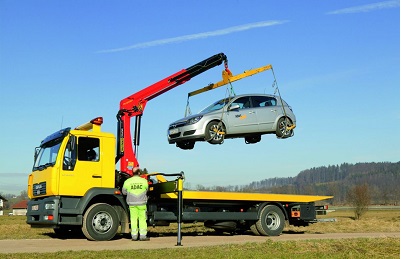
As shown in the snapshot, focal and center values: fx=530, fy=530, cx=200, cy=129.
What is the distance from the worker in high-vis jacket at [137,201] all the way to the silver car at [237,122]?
8.47ft

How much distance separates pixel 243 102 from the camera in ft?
53.8

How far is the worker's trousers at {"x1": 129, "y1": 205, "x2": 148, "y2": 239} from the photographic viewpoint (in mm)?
13219

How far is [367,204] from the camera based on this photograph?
42.2 metres

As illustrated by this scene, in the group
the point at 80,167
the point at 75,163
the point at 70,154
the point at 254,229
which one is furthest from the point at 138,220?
the point at 254,229

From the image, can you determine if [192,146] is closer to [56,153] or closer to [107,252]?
[56,153]

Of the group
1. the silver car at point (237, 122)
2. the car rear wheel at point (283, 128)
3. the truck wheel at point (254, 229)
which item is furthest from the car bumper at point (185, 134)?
the truck wheel at point (254, 229)

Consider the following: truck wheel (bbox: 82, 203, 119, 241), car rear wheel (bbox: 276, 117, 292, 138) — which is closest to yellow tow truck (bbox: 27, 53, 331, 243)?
truck wheel (bbox: 82, 203, 119, 241)

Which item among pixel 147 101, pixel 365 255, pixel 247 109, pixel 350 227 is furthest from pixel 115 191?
pixel 350 227

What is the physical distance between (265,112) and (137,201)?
17.4ft

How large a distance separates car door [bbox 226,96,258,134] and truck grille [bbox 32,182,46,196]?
18.1ft

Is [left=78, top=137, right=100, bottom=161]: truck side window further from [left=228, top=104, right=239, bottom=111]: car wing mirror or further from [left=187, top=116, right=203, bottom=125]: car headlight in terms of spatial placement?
[left=228, top=104, right=239, bottom=111]: car wing mirror

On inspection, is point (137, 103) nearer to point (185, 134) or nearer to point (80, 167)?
point (185, 134)

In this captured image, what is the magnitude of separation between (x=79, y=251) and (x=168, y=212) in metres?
4.61

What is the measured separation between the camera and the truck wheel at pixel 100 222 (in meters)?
13.3
